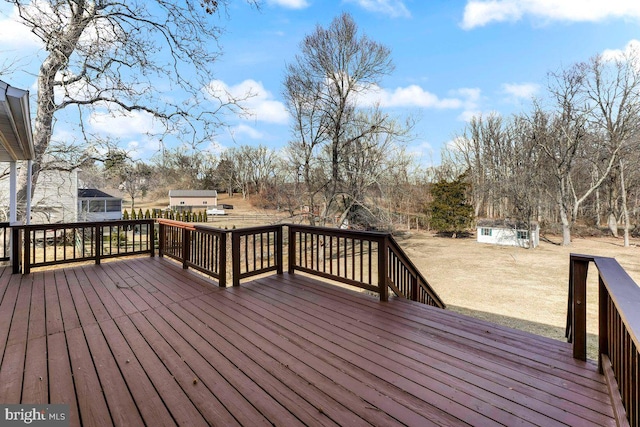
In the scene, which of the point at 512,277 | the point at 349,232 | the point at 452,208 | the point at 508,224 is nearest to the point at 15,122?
the point at 349,232

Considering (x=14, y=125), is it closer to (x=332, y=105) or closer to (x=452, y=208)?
(x=332, y=105)

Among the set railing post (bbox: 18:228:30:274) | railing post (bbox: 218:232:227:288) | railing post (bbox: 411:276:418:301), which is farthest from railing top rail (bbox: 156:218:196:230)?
railing post (bbox: 411:276:418:301)

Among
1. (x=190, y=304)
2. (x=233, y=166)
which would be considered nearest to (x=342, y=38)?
(x=190, y=304)

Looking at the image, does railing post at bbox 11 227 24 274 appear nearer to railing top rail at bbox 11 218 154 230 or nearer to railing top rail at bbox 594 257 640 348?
railing top rail at bbox 11 218 154 230

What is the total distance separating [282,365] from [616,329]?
1983mm

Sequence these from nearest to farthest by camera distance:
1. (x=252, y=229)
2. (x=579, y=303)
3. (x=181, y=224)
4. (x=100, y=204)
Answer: (x=579, y=303) → (x=252, y=229) → (x=181, y=224) → (x=100, y=204)

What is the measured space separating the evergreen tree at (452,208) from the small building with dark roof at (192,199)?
81.9 feet

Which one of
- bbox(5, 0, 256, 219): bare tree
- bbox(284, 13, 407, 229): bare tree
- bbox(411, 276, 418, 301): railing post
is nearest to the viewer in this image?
bbox(411, 276, 418, 301): railing post

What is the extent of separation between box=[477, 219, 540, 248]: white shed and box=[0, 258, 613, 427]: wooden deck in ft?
52.9

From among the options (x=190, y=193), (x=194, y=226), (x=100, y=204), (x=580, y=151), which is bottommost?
(x=194, y=226)

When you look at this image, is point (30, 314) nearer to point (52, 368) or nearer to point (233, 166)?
point (52, 368)

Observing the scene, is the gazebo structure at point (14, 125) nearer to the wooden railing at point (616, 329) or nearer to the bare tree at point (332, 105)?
the wooden railing at point (616, 329)

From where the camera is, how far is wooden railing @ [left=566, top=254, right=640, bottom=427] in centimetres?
118

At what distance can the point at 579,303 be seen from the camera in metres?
2.03
